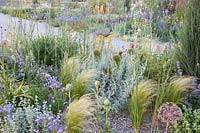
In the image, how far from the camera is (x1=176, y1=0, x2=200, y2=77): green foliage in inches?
146

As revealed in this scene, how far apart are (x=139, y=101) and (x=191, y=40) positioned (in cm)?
119

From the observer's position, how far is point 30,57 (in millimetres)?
3871

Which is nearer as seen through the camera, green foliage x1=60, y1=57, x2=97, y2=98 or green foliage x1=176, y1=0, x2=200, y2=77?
green foliage x1=60, y1=57, x2=97, y2=98

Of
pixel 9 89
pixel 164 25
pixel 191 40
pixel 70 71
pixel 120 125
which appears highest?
pixel 191 40

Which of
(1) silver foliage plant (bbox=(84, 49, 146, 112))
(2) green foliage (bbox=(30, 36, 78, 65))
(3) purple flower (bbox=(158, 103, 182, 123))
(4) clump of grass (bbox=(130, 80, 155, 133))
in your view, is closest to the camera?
(3) purple flower (bbox=(158, 103, 182, 123))

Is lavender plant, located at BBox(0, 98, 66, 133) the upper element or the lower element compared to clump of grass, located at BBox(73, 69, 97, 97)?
lower

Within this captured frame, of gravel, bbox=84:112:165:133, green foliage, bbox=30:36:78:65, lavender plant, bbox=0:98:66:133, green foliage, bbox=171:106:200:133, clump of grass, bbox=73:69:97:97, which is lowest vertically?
gravel, bbox=84:112:165:133

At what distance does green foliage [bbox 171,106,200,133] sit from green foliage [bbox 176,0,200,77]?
35.9 inches

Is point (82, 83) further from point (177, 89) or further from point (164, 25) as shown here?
point (164, 25)

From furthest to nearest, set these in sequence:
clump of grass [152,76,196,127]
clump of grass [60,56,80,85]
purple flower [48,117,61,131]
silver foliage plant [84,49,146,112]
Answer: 1. clump of grass [60,56,80,85]
2. silver foliage plant [84,49,146,112]
3. clump of grass [152,76,196,127]
4. purple flower [48,117,61,131]

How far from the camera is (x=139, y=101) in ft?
9.59

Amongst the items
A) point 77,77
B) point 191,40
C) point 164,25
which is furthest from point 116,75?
point 164,25

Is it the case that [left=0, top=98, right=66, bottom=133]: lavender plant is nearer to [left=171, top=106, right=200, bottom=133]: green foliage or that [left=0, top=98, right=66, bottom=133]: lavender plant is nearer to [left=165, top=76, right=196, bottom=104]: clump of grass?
[left=171, top=106, right=200, bottom=133]: green foliage

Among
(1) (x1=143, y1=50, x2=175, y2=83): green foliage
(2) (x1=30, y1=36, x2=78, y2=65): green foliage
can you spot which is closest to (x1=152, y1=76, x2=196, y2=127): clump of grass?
(1) (x1=143, y1=50, x2=175, y2=83): green foliage
